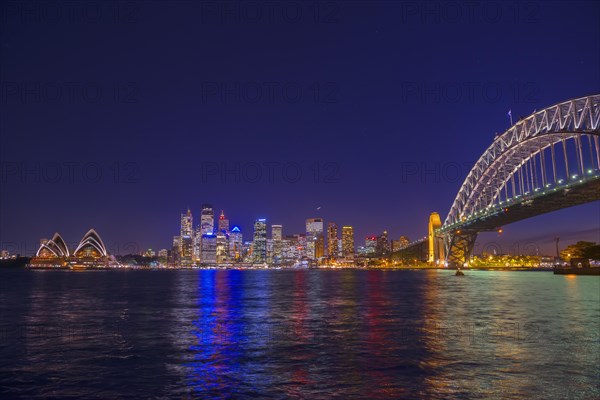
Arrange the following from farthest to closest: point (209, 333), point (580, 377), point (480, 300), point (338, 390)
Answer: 1. point (480, 300)
2. point (209, 333)
3. point (580, 377)
4. point (338, 390)

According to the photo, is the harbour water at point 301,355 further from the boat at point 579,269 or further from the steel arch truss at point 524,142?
the boat at point 579,269

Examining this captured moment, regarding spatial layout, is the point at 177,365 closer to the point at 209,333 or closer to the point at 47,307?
the point at 209,333

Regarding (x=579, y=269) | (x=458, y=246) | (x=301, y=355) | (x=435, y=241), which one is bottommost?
(x=301, y=355)

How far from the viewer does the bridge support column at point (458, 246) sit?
135250 mm

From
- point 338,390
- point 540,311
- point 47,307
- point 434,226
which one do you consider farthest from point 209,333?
point 434,226

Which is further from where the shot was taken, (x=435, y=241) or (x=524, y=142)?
(x=435, y=241)

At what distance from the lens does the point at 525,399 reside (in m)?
13.2

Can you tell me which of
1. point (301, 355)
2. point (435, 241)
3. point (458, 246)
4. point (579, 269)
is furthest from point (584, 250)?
point (301, 355)

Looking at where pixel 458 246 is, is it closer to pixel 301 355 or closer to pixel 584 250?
pixel 584 250

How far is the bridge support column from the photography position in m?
135

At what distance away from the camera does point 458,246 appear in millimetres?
144625

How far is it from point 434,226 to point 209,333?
136465 millimetres

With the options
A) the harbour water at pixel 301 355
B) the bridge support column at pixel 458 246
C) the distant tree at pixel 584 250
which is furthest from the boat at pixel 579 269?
the harbour water at pixel 301 355

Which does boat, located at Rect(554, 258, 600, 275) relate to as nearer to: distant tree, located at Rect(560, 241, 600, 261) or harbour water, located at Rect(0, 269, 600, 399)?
distant tree, located at Rect(560, 241, 600, 261)
